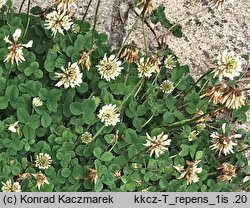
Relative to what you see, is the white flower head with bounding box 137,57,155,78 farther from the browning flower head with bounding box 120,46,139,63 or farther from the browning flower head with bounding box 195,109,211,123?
the browning flower head with bounding box 195,109,211,123

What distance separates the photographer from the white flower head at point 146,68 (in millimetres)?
1941

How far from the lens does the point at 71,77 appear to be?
1863 millimetres

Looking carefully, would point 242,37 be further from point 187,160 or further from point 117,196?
point 117,196

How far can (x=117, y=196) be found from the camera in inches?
75.4

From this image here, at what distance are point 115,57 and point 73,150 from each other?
274 mm

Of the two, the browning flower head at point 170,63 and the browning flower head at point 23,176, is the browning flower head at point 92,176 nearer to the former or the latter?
the browning flower head at point 23,176

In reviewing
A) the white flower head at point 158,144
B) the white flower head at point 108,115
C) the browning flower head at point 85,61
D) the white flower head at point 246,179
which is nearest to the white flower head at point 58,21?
the browning flower head at point 85,61

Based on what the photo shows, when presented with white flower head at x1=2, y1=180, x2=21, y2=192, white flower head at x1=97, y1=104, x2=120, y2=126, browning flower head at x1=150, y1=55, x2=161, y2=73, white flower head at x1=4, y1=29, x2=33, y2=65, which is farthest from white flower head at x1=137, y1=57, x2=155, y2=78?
white flower head at x1=2, y1=180, x2=21, y2=192

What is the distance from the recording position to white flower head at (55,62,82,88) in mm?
1861

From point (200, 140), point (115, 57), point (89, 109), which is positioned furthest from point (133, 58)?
point (200, 140)

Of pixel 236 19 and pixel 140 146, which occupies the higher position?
pixel 236 19

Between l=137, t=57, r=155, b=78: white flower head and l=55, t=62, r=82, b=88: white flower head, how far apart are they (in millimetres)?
182

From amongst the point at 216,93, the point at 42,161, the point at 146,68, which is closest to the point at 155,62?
the point at 146,68

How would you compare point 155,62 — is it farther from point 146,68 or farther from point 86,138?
point 86,138
